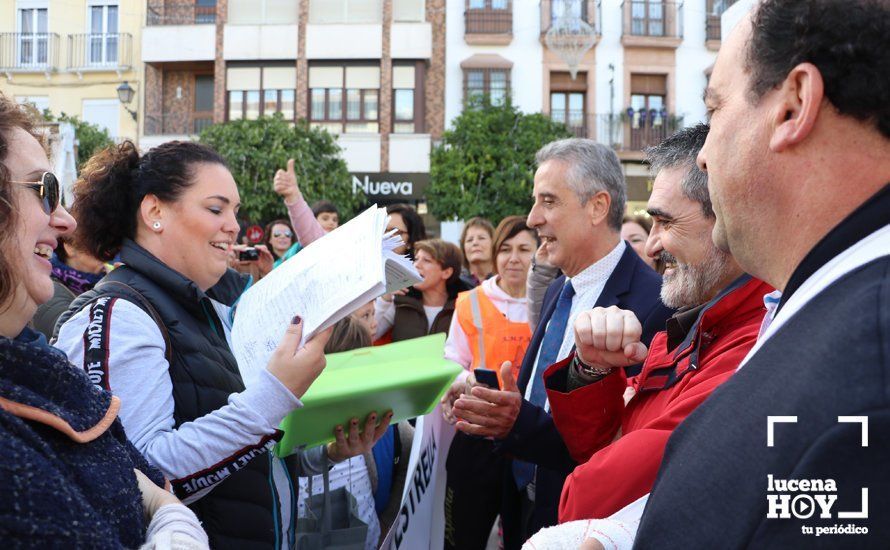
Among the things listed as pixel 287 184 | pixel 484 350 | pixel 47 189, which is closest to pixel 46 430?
pixel 47 189

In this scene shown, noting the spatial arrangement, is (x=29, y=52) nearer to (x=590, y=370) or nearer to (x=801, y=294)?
(x=590, y=370)

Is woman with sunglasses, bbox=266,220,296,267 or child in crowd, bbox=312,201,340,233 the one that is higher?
child in crowd, bbox=312,201,340,233

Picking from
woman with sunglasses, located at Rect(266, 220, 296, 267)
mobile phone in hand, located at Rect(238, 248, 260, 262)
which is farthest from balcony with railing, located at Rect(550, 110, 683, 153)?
mobile phone in hand, located at Rect(238, 248, 260, 262)

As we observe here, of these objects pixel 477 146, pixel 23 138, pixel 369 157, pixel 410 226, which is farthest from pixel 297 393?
pixel 369 157

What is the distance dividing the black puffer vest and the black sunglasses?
69cm

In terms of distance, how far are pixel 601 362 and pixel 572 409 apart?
183mm

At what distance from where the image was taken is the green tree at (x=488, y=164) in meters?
20.1

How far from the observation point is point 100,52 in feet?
83.0

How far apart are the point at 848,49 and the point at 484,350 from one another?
3.46 m

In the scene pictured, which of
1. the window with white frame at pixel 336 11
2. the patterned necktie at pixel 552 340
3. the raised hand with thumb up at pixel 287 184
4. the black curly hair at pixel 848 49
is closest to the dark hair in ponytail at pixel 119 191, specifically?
the patterned necktie at pixel 552 340

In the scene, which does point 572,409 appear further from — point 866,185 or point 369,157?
point 369,157

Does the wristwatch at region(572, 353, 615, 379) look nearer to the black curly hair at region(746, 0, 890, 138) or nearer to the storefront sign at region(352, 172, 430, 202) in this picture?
the black curly hair at region(746, 0, 890, 138)

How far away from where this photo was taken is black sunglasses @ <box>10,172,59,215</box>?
1498 millimetres

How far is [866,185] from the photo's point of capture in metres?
1.05
